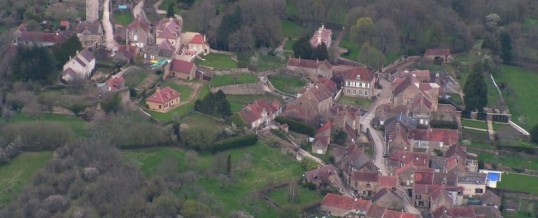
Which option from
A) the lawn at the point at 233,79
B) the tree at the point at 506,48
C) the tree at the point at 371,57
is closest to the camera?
the lawn at the point at 233,79

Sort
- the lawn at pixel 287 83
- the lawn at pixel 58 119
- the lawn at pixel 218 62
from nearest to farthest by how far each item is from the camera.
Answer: the lawn at pixel 58 119 < the lawn at pixel 287 83 < the lawn at pixel 218 62

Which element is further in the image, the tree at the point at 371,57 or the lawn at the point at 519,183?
the tree at the point at 371,57

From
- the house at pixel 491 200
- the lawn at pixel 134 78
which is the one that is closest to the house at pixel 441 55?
the lawn at pixel 134 78

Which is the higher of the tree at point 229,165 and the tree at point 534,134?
the tree at point 534,134

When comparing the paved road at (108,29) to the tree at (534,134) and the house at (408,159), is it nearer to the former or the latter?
the house at (408,159)

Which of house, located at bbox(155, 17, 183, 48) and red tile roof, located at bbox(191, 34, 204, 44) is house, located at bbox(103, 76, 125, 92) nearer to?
house, located at bbox(155, 17, 183, 48)

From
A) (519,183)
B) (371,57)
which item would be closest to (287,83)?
(371,57)

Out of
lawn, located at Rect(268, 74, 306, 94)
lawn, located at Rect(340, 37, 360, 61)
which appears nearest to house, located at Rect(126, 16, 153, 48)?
lawn, located at Rect(268, 74, 306, 94)

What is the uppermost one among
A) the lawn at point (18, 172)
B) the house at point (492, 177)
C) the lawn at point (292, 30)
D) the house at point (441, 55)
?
the lawn at point (292, 30)
